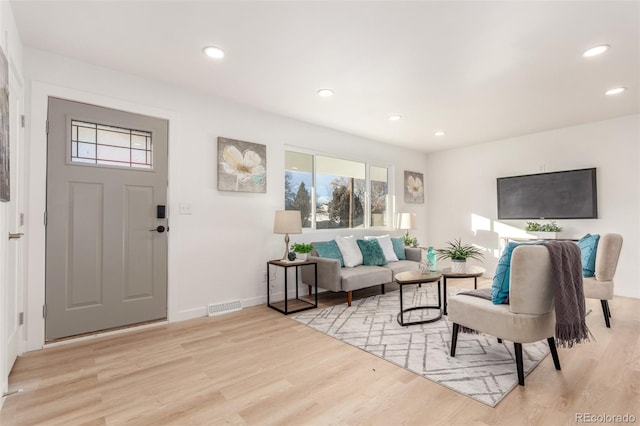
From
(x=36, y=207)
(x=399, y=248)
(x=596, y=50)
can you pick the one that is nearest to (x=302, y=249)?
(x=399, y=248)

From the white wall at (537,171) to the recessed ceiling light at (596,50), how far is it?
2.55 m

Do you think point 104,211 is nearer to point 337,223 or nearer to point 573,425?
point 337,223

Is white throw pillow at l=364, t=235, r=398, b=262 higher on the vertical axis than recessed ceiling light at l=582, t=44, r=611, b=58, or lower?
lower

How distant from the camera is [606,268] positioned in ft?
10.3

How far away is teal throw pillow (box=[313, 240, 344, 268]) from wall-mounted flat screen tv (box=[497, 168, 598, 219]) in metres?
3.25

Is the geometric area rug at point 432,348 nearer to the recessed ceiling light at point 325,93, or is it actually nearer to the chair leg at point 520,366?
the chair leg at point 520,366

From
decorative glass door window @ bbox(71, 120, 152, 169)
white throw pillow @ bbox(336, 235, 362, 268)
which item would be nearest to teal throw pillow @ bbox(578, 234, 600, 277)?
white throw pillow @ bbox(336, 235, 362, 268)

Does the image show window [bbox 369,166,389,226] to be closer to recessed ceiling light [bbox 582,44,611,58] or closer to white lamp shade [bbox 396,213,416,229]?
white lamp shade [bbox 396,213,416,229]

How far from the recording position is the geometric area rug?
6.93 ft

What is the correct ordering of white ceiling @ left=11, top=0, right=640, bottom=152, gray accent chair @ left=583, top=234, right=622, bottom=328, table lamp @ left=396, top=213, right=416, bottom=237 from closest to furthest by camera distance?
1. white ceiling @ left=11, top=0, right=640, bottom=152
2. gray accent chair @ left=583, top=234, right=622, bottom=328
3. table lamp @ left=396, top=213, right=416, bottom=237

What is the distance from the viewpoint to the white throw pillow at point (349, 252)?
438 cm

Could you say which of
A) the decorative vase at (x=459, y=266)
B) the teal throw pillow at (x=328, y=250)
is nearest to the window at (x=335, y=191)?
the teal throw pillow at (x=328, y=250)

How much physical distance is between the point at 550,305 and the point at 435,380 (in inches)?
36.2

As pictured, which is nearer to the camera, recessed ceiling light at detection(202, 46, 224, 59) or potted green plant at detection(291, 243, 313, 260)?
recessed ceiling light at detection(202, 46, 224, 59)
